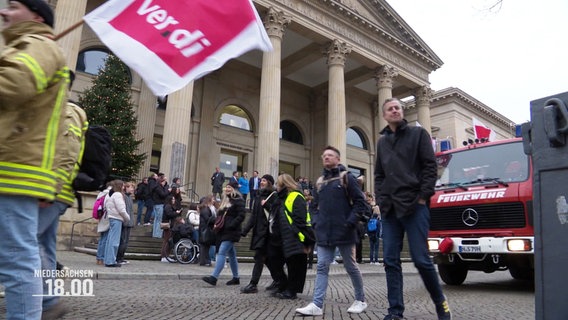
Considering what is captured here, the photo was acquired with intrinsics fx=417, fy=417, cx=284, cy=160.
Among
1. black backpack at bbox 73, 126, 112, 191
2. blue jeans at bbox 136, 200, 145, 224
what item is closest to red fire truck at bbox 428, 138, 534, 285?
black backpack at bbox 73, 126, 112, 191

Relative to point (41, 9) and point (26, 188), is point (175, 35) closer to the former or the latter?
point (41, 9)

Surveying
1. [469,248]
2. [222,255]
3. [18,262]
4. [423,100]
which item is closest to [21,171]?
[18,262]

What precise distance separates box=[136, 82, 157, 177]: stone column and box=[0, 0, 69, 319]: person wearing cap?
756 inches

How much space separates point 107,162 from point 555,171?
351 cm

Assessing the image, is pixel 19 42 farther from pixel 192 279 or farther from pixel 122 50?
pixel 192 279

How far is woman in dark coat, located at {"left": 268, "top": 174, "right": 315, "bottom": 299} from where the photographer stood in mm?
5906

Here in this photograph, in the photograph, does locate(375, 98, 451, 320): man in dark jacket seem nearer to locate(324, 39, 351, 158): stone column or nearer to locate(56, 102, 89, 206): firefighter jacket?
locate(56, 102, 89, 206): firefighter jacket

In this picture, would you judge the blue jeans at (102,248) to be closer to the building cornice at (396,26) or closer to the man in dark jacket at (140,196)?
the man in dark jacket at (140,196)

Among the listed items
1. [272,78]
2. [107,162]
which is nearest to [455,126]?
[272,78]

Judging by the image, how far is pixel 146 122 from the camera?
21.7m

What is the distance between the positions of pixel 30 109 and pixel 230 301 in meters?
3.95

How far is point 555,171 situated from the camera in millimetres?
1960

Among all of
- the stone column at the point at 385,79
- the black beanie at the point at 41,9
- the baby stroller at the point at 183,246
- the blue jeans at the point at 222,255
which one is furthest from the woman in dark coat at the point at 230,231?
the stone column at the point at 385,79

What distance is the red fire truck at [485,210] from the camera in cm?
646
